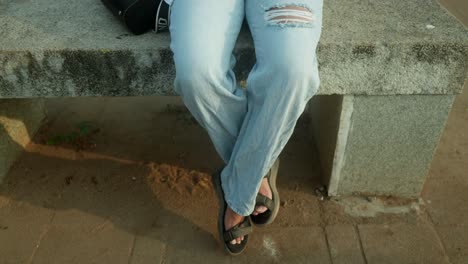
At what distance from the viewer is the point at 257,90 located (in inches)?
61.9

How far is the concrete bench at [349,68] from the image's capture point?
5.73 ft

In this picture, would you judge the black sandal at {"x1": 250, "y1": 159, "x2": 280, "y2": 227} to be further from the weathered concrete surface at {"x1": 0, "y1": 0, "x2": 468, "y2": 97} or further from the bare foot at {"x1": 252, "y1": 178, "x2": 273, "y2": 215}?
the weathered concrete surface at {"x1": 0, "y1": 0, "x2": 468, "y2": 97}

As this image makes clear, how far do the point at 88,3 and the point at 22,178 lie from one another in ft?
3.54

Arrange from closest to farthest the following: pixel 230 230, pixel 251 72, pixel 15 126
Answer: pixel 251 72, pixel 230 230, pixel 15 126

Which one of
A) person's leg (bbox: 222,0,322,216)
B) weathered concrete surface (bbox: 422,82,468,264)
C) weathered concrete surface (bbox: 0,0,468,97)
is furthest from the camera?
weathered concrete surface (bbox: 422,82,468,264)

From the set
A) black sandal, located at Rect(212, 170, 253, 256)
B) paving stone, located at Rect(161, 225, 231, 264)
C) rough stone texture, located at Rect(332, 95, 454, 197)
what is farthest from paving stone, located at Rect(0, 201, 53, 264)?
rough stone texture, located at Rect(332, 95, 454, 197)

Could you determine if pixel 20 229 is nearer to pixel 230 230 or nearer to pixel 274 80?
pixel 230 230

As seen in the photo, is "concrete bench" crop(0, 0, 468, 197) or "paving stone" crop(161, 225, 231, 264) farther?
"paving stone" crop(161, 225, 231, 264)

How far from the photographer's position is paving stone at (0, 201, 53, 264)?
1.94 meters

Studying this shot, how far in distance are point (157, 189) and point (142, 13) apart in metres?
0.98

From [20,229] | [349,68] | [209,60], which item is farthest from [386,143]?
[20,229]

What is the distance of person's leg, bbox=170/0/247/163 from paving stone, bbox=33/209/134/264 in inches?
29.9

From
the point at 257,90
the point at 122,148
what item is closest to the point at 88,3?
the point at 122,148

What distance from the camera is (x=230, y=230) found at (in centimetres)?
186
